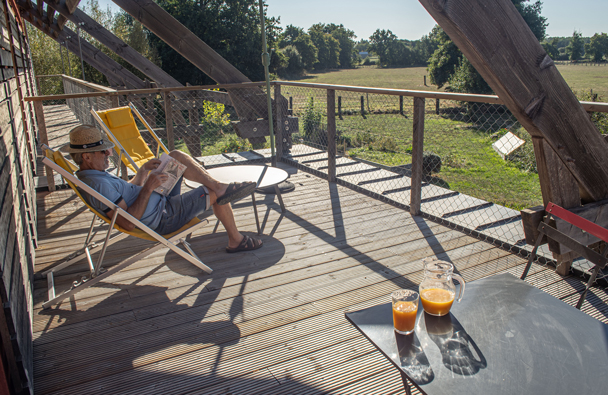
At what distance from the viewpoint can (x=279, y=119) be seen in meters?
6.11

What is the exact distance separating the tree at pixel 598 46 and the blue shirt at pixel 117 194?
196 feet

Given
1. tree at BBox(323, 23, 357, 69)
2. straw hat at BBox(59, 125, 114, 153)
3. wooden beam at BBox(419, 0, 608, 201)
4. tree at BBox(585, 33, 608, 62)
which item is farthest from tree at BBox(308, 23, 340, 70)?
wooden beam at BBox(419, 0, 608, 201)

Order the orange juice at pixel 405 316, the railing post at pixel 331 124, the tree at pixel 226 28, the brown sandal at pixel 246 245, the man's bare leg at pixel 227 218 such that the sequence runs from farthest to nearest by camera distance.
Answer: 1. the tree at pixel 226 28
2. the railing post at pixel 331 124
3. the brown sandal at pixel 246 245
4. the man's bare leg at pixel 227 218
5. the orange juice at pixel 405 316

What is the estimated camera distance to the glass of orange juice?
1254 mm

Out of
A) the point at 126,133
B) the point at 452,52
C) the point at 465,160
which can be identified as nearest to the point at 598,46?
the point at 452,52

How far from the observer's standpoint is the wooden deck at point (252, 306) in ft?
6.35

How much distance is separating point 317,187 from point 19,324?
3.46 metres

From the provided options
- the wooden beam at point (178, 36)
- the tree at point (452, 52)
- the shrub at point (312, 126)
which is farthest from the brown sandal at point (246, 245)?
the tree at point (452, 52)

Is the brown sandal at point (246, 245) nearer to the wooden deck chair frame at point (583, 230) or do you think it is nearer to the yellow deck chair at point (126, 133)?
the yellow deck chair at point (126, 133)

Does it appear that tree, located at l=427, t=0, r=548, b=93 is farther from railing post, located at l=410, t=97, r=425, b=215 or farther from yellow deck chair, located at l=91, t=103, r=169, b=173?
yellow deck chair, located at l=91, t=103, r=169, b=173

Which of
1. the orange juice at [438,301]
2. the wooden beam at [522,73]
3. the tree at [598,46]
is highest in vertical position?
the tree at [598,46]

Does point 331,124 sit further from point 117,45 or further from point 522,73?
point 117,45

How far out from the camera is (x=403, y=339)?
1251mm

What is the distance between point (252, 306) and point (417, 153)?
2.04 metres
